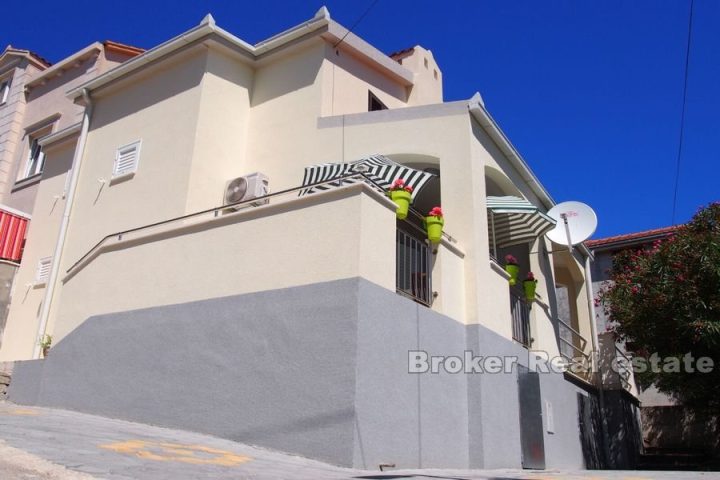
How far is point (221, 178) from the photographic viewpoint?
46.0ft

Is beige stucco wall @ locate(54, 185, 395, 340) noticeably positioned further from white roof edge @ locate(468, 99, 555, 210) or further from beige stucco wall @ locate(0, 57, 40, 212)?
beige stucco wall @ locate(0, 57, 40, 212)

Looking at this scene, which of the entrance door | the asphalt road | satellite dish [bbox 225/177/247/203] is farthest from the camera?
satellite dish [bbox 225/177/247/203]

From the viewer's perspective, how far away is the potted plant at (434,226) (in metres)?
10.8

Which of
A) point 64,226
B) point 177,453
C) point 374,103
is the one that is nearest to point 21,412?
point 177,453

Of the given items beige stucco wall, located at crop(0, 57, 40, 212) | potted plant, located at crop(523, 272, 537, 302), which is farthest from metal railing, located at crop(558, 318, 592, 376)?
beige stucco wall, located at crop(0, 57, 40, 212)

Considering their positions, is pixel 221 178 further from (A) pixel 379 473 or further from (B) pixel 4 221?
(A) pixel 379 473

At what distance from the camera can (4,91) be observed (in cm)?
2267

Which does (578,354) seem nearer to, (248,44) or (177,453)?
(248,44)

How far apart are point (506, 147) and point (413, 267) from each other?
4.59m

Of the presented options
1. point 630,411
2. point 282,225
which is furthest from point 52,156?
point 630,411

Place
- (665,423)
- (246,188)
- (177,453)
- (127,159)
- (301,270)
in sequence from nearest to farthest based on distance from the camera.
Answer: (177,453) < (301,270) < (246,188) < (127,159) < (665,423)

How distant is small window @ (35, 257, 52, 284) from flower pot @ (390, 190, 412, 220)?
954cm

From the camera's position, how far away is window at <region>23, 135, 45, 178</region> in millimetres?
19719

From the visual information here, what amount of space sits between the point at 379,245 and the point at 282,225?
4.99 ft
